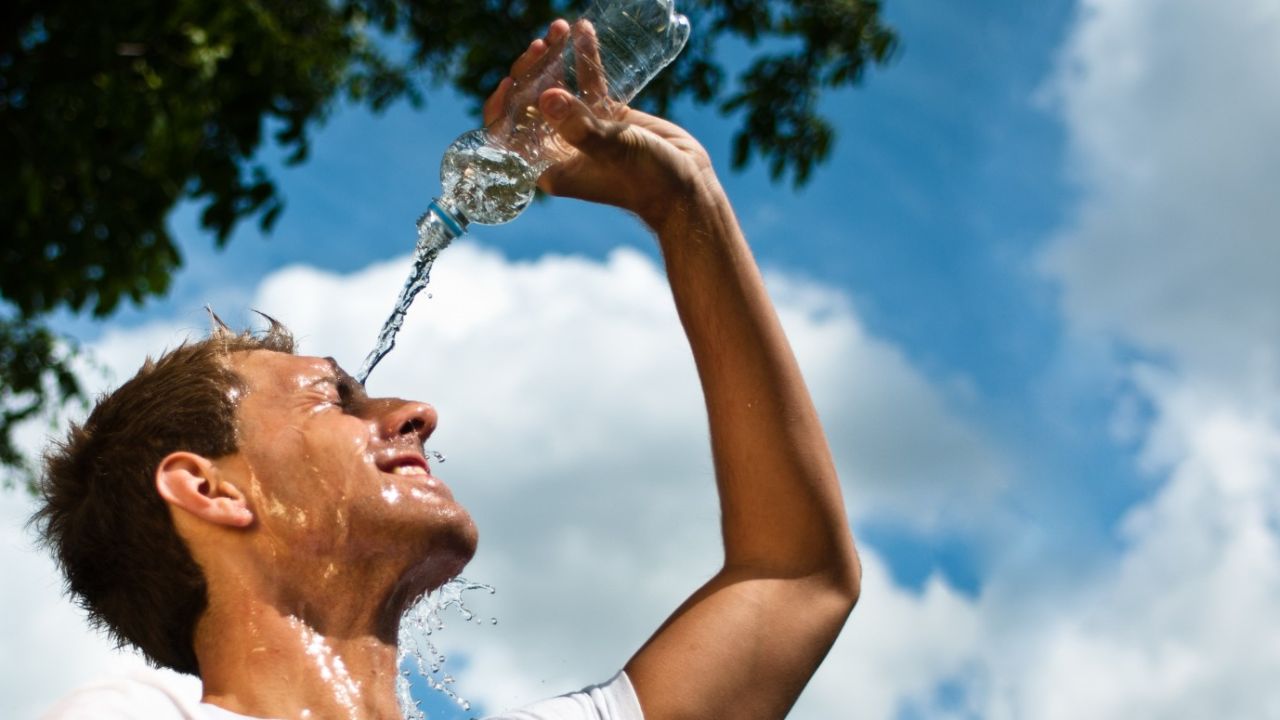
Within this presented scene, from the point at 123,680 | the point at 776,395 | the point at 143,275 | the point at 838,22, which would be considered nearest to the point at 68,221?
the point at 143,275

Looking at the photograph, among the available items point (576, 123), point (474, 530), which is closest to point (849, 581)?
point (474, 530)

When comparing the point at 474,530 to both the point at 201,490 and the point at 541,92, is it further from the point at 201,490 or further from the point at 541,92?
the point at 541,92

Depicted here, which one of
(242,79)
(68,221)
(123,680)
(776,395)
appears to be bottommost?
(123,680)

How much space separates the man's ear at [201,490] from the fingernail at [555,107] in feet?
3.45

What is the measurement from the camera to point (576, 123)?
2600 mm

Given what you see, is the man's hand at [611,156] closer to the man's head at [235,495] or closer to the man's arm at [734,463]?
the man's arm at [734,463]

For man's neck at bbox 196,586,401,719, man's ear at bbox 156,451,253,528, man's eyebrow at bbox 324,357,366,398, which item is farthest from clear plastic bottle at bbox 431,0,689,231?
man's neck at bbox 196,586,401,719

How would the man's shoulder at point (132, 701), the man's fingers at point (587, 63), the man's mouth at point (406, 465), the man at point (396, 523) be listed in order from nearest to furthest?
1. the man's shoulder at point (132, 701)
2. the man at point (396, 523)
3. the man's fingers at point (587, 63)
4. the man's mouth at point (406, 465)

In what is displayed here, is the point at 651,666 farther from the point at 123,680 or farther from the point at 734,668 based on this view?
the point at 123,680

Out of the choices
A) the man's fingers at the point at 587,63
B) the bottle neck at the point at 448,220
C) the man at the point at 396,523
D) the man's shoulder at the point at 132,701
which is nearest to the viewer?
the man's shoulder at the point at 132,701

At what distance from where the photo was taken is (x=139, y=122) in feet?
12.5

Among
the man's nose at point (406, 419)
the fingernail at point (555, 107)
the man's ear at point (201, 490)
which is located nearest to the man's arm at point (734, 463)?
the fingernail at point (555, 107)

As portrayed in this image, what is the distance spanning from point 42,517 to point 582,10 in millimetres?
3337

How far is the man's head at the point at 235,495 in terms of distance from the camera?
2.65 metres
